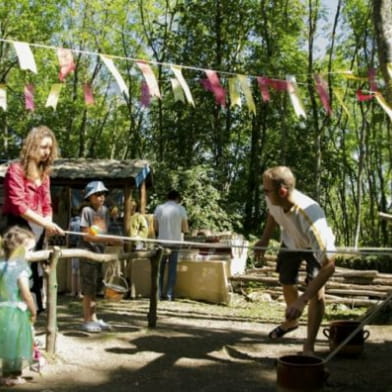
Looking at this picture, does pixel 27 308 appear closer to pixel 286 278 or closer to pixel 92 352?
pixel 92 352

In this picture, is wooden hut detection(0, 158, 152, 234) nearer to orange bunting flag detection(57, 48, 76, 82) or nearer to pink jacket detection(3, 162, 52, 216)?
orange bunting flag detection(57, 48, 76, 82)

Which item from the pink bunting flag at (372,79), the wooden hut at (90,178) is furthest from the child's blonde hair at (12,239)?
the wooden hut at (90,178)

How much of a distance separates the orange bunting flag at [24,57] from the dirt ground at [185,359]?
2.37 m

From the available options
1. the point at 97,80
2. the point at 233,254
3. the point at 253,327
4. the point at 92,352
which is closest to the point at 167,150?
the point at 233,254

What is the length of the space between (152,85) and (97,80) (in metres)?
23.9

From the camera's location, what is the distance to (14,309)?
11.6 ft

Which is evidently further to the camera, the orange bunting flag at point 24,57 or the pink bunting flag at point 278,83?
the pink bunting flag at point 278,83

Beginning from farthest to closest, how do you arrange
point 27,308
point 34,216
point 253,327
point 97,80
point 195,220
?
point 97,80
point 195,220
point 253,327
point 34,216
point 27,308

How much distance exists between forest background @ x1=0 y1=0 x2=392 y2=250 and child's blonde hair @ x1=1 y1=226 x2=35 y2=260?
1007 cm

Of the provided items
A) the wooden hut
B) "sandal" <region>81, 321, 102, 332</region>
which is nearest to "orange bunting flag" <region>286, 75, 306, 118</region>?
"sandal" <region>81, 321, 102, 332</region>

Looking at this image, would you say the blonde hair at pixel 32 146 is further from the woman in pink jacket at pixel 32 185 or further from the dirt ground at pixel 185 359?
the dirt ground at pixel 185 359

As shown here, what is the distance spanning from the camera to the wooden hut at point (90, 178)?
9477mm

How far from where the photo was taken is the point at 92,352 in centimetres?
459

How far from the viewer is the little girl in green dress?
137 inches
